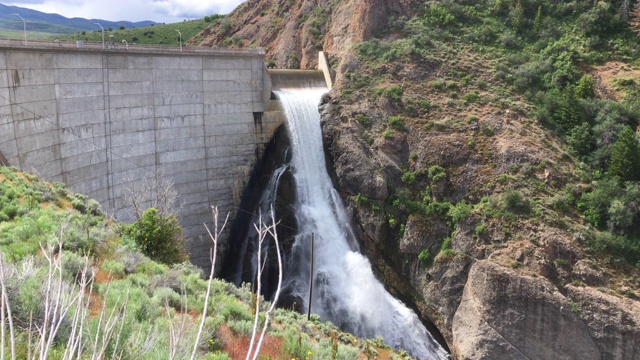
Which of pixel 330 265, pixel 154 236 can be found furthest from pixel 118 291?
pixel 330 265

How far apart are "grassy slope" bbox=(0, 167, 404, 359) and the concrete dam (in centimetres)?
352

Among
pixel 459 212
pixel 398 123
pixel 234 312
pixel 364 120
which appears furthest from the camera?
pixel 364 120

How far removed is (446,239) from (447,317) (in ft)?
12.4

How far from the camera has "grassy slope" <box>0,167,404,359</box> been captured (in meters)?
7.62

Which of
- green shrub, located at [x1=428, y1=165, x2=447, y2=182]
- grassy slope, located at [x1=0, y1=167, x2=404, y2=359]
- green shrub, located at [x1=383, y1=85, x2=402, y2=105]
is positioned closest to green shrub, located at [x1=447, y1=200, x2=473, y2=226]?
green shrub, located at [x1=428, y1=165, x2=447, y2=182]

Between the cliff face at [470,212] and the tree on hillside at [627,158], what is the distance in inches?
79.9

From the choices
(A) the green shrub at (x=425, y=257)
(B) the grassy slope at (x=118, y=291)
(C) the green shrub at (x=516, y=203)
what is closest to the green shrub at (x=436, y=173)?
(C) the green shrub at (x=516, y=203)

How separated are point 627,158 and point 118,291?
81.6 ft

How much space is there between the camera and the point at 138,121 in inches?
1004

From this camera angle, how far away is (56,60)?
861 inches

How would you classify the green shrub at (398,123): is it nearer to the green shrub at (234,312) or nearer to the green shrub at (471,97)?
the green shrub at (471,97)

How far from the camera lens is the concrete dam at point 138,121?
20.8 m

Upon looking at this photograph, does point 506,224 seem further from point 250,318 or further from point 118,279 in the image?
point 118,279

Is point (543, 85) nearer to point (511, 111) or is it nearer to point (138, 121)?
point (511, 111)
